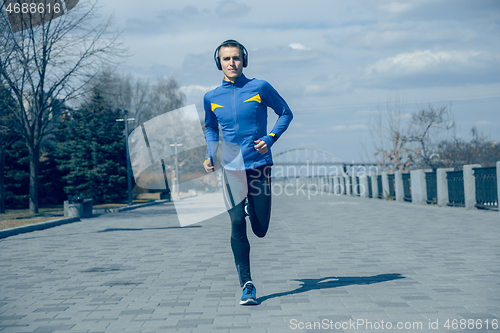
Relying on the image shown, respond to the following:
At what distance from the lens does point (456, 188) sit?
18594 millimetres

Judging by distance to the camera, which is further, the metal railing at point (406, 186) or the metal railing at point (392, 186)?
the metal railing at point (392, 186)

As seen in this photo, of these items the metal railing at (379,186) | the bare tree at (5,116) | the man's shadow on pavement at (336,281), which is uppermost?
the bare tree at (5,116)

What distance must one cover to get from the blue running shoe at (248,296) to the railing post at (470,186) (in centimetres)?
1394

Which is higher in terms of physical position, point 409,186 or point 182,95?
point 182,95

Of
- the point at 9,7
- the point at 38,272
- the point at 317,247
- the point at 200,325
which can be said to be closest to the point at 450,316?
the point at 200,325

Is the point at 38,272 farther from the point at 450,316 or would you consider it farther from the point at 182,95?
the point at 182,95

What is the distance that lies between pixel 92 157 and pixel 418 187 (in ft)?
71.6

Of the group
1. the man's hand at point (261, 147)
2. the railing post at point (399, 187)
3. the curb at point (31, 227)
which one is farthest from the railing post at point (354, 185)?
the man's hand at point (261, 147)

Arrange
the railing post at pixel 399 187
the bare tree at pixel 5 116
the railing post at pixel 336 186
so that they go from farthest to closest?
the railing post at pixel 336 186 < the railing post at pixel 399 187 < the bare tree at pixel 5 116

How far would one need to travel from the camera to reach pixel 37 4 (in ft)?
64.8

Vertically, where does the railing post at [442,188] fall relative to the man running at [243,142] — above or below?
below

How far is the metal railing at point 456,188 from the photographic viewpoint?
18094 millimetres

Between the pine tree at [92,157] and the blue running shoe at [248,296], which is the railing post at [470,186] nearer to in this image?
the blue running shoe at [248,296]

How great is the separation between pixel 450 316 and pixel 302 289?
1.60 m
